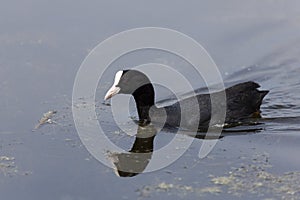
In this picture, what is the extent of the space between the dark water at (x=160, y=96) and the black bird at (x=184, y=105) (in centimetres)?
22

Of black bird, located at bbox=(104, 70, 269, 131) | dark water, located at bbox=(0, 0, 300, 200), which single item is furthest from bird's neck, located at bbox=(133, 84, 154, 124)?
dark water, located at bbox=(0, 0, 300, 200)

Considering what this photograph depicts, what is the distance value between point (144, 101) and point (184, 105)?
0.44m

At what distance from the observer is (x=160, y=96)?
7734 mm

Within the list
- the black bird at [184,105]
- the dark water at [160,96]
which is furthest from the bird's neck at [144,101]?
the dark water at [160,96]

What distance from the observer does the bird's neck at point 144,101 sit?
22.6 feet

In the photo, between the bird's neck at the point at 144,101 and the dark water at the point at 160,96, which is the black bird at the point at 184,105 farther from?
the dark water at the point at 160,96

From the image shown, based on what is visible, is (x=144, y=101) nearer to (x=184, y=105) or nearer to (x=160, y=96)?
(x=184, y=105)

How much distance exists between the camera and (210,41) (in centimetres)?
881

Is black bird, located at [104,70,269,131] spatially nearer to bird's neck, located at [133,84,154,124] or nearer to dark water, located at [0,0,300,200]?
bird's neck, located at [133,84,154,124]

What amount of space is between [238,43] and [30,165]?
13.3 feet

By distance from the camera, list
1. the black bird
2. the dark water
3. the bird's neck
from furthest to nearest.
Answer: the bird's neck, the black bird, the dark water

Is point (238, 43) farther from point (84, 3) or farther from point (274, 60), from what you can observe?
point (84, 3)

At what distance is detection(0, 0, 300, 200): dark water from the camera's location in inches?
211

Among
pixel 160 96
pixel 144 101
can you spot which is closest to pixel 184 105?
pixel 144 101
